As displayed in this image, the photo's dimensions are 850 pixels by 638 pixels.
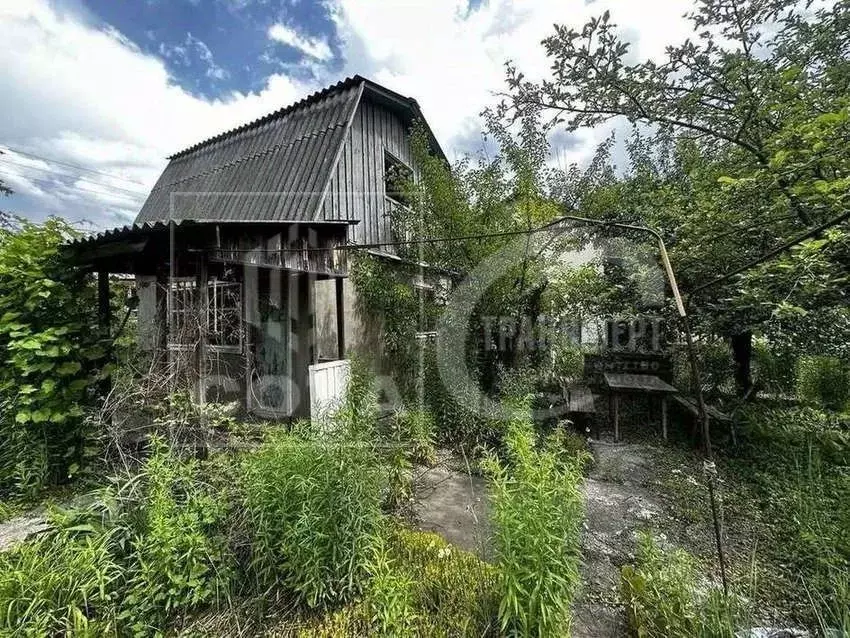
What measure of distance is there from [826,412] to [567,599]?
573 cm

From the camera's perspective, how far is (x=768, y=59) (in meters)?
3.02

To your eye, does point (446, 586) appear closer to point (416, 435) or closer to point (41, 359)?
point (416, 435)

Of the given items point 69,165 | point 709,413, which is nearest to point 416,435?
point 709,413

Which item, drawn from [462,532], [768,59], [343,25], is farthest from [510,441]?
[343,25]

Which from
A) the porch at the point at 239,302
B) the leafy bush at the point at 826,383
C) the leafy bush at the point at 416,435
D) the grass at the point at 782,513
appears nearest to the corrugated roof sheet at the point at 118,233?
the porch at the point at 239,302

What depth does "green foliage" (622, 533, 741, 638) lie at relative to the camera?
5.74 ft

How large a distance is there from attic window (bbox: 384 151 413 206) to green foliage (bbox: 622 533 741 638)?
5.73 m

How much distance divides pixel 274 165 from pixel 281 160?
157mm

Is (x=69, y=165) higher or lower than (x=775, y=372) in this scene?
higher

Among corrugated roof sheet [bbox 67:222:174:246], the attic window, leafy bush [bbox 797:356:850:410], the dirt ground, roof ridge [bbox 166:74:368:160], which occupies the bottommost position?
the dirt ground

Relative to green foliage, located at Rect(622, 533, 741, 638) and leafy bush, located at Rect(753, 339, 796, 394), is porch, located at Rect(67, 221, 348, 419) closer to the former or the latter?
green foliage, located at Rect(622, 533, 741, 638)

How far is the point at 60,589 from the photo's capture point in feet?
6.81

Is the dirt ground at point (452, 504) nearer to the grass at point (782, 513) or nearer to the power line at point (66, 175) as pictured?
the grass at point (782, 513)

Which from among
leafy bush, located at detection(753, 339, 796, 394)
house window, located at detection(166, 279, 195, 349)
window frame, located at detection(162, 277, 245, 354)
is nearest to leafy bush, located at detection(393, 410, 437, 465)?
window frame, located at detection(162, 277, 245, 354)
